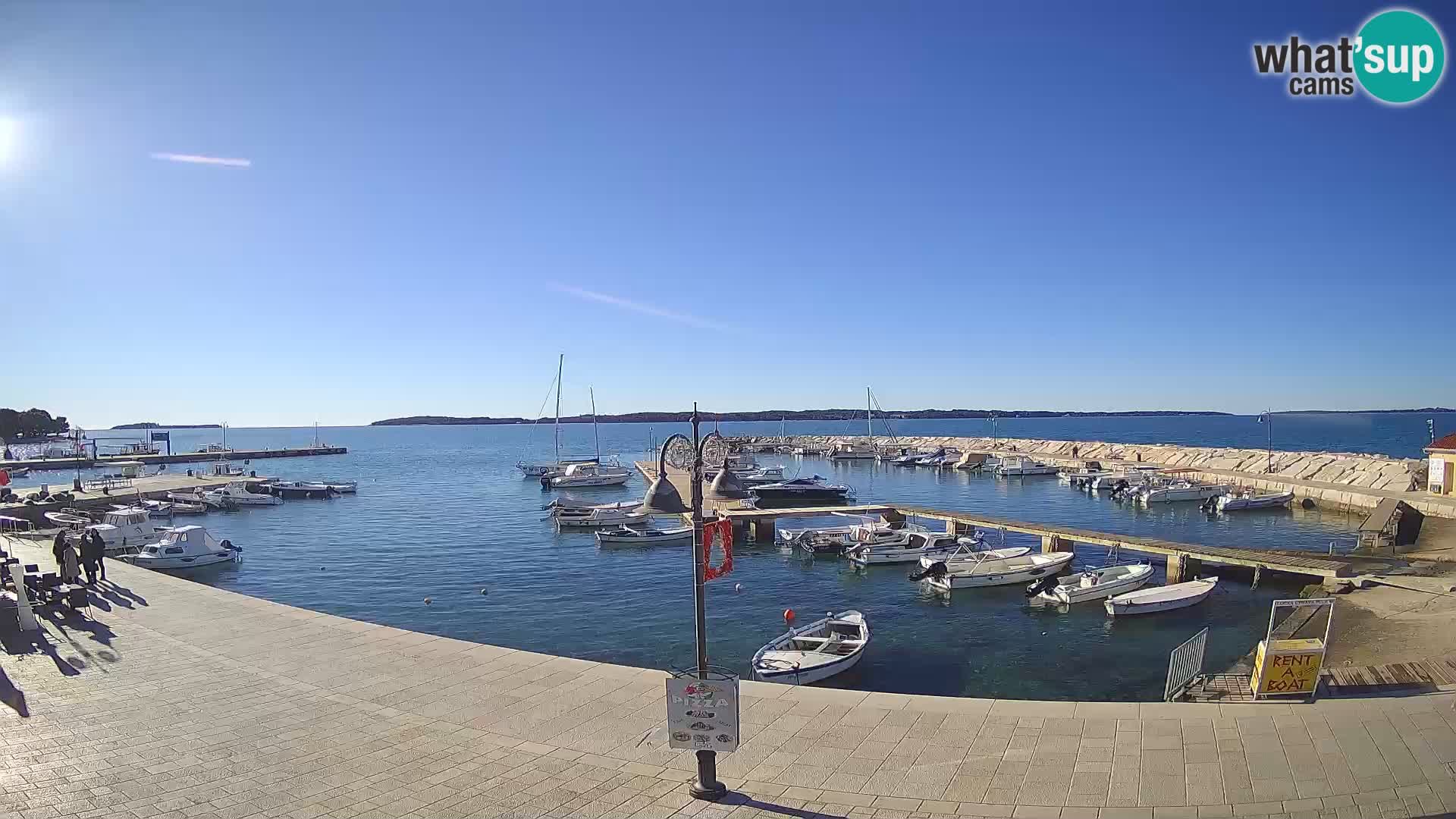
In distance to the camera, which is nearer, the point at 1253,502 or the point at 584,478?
the point at 1253,502

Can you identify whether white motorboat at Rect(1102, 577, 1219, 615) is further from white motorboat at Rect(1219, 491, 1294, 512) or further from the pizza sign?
white motorboat at Rect(1219, 491, 1294, 512)

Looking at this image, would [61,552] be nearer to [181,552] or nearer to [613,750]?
[613,750]

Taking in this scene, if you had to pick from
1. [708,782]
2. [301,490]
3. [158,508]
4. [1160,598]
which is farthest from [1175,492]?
[158,508]

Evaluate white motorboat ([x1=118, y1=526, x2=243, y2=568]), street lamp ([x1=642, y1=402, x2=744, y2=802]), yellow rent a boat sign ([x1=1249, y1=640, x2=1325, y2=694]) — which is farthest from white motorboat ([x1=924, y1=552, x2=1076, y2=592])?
white motorboat ([x1=118, y1=526, x2=243, y2=568])

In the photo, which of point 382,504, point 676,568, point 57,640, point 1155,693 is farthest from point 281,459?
point 1155,693

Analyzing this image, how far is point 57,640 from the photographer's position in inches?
584

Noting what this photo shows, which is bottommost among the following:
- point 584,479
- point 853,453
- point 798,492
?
point 798,492

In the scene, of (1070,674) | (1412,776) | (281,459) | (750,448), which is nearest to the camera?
(1412,776)

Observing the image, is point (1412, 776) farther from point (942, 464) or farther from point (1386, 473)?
point (942, 464)

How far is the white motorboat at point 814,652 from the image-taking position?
17922 millimetres

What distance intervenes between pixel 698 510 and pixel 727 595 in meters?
20.3

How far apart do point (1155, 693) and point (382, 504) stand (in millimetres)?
58569

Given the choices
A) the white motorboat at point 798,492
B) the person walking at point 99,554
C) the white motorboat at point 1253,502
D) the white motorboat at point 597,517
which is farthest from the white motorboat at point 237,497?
the white motorboat at point 1253,502

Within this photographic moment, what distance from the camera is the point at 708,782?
8273 millimetres
